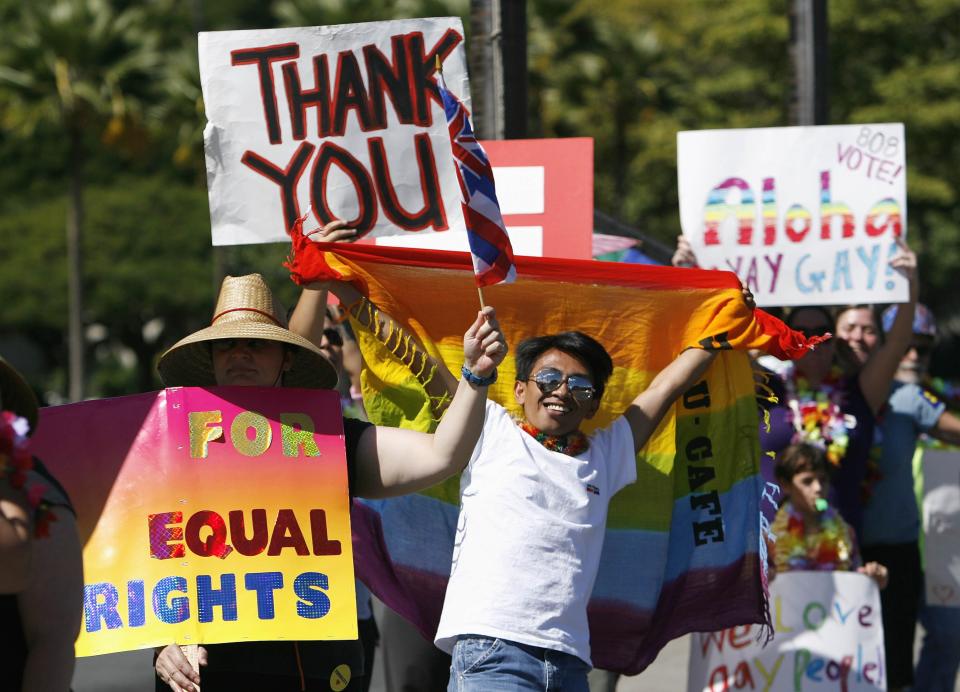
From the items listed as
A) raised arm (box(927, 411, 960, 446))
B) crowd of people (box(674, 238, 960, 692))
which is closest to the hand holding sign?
crowd of people (box(674, 238, 960, 692))

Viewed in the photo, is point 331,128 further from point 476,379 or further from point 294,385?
point 476,379

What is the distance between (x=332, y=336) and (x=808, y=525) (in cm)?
204

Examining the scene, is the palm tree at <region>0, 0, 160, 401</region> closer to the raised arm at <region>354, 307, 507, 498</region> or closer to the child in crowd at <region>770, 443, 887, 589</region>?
the child in crowd at <region>770, 443, 887, 589</region>

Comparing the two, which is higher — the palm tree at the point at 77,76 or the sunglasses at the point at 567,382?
the palm tree at the point at 77,76

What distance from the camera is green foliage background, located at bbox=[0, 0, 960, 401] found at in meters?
30.3

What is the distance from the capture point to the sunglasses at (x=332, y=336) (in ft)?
17.9

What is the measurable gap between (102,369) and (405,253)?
47482mm

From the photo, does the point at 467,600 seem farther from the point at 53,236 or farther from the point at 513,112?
the point at 53,236

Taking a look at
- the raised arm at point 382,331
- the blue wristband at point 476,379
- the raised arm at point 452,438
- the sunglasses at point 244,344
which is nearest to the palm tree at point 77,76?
the raised arm at point 382,331

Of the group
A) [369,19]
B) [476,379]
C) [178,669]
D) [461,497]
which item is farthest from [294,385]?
[369,19]

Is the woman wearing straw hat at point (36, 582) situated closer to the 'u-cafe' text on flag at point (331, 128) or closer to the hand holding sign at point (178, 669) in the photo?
A: the hand holding sign at point (178, 669)

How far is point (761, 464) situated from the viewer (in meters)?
5.24

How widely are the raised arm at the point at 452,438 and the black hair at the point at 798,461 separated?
2579 millimetres

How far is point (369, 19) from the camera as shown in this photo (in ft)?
107
